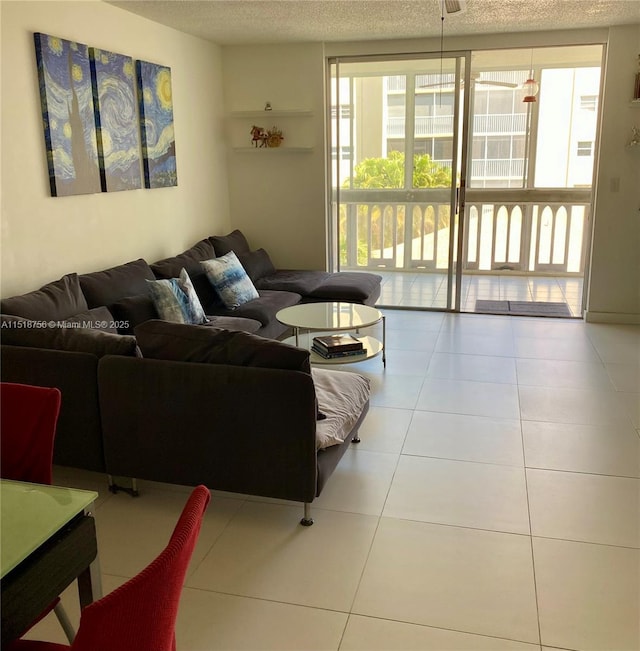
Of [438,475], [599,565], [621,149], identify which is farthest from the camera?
[621,149]

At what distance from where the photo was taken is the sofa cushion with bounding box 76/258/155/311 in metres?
3.81

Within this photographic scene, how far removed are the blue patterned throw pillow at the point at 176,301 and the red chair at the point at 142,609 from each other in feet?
9.60

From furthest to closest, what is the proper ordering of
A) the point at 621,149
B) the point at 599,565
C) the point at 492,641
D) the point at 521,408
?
the point at 621,149 < the point at 521,408 < the point at 599,565 < the point at 492,641

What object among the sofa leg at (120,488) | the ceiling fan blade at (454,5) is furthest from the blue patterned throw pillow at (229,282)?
the ceiling fan blade at (454,5)

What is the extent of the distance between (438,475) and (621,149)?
12.1 feet

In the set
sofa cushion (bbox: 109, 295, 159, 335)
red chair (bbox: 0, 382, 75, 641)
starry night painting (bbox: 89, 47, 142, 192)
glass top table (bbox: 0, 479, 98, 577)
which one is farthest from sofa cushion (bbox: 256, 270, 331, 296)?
glass top table (bbox: 0, 479, 98, 577)

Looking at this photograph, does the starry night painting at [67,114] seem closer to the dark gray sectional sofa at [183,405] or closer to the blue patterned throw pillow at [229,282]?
the blue patterned throw pillow at [229,282]

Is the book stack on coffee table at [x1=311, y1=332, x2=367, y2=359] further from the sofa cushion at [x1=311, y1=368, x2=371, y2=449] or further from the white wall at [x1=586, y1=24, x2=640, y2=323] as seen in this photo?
the white wall at [x1=586, y1=24, x2=640, y2=323]

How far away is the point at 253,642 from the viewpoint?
1993 mm

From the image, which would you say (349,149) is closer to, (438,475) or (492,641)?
(438,475)

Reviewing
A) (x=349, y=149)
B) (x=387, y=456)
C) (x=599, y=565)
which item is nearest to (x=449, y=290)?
(x=349, y=149)

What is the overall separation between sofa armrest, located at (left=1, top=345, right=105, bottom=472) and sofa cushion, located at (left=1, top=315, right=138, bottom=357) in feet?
0.14

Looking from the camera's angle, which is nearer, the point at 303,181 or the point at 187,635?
the point at 187,635

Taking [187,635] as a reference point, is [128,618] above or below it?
above
